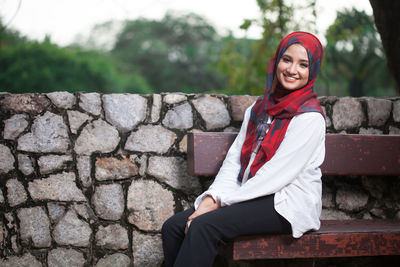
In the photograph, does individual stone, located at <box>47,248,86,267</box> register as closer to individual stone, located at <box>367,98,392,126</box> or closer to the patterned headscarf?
the patterned headscarf

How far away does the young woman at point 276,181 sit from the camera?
2023mm

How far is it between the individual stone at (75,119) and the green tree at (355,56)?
3.12 metres

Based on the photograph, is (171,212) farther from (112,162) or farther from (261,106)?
(261,106)

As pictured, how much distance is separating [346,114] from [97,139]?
175cm

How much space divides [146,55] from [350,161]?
33.8m

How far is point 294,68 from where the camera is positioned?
2.26 metres

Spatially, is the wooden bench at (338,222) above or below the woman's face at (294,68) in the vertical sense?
below

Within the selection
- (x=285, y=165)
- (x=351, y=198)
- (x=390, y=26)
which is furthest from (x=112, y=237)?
(x=390, y=26)

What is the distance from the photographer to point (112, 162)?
9.28 ft

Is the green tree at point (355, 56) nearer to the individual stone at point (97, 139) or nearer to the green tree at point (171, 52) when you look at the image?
the individual stone at point (97, 139)

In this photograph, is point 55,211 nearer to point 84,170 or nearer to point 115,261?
point 84,170

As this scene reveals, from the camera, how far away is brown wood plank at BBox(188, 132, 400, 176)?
2623mm

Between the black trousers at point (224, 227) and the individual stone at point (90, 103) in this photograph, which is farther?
the individual stone at point (90, 103)

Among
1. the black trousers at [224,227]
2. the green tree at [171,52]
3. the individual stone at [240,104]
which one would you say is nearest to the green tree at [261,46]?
the individual stone at [240,104]
